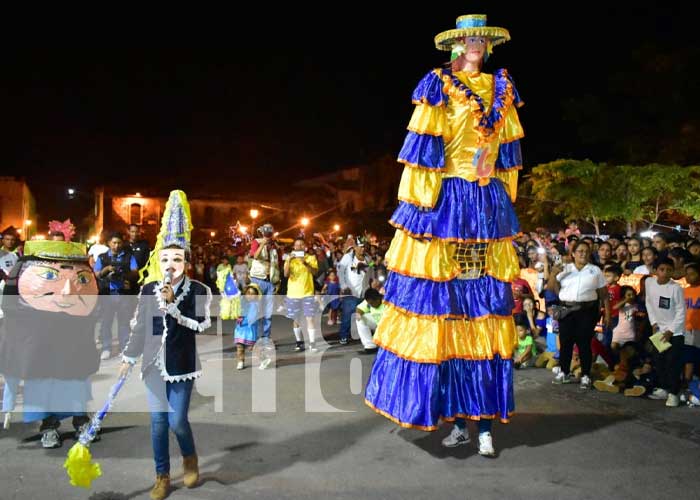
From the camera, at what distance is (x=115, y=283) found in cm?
974

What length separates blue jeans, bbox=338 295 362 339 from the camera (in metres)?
11.2

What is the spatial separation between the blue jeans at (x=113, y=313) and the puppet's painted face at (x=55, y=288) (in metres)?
3.63

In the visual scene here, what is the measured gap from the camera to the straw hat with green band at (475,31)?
5184mm

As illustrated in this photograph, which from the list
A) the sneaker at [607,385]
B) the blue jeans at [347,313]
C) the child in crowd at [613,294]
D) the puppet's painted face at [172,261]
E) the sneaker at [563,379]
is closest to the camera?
the puppet's painted face at [172,261]

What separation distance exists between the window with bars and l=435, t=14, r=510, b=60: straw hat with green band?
5.55ft

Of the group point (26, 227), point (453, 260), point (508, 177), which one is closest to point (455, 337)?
point (453, 260)

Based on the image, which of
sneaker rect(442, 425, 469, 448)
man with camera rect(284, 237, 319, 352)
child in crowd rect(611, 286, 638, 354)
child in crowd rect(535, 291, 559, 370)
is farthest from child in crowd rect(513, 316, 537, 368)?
sneaker rect(442, 425, 469, 448)

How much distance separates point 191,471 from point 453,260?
2.54 metres

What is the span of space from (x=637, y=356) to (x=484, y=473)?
12.6ft

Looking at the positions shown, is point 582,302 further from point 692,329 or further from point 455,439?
point 455,439

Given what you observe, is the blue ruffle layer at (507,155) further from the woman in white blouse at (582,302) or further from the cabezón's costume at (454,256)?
the woman in white blouse at (582,302)

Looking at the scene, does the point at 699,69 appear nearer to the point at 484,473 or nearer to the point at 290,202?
the point at 484,473

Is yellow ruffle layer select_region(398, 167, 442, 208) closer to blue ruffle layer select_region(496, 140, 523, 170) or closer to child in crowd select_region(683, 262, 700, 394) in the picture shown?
blue ruffle layer select_region(496, 140, 523, 170)

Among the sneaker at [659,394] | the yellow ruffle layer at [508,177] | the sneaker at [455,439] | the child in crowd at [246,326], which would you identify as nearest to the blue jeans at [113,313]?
the child in crowd at [246,326]
